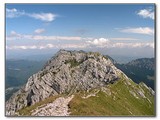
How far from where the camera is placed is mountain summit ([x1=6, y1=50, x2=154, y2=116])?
528 inches

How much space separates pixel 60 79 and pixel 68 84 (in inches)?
40.3

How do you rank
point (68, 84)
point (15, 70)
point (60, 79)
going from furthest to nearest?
point (60, 79), point (68, 84), point (15, 70)

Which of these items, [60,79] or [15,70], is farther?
[60,79]

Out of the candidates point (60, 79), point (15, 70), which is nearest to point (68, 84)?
point (60, 79)

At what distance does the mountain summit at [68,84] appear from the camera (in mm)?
13406

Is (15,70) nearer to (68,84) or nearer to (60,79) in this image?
(68,84)

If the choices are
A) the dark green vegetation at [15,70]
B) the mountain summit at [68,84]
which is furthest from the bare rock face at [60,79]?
the dark green vegetation at [15,70]

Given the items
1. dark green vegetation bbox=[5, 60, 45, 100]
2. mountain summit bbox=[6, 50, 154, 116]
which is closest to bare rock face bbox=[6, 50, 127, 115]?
mountain summit bbox=[6, 50, 154, 116]

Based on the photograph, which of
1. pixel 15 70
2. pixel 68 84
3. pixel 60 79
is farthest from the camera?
pixel 60 79

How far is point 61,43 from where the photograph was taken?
12.9 m

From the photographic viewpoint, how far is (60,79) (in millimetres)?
20219

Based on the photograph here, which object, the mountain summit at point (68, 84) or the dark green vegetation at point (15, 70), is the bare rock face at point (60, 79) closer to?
the mountain summit at point (68, 84)

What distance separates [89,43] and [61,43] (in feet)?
3.53

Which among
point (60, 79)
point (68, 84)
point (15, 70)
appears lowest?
point (68, 84)
